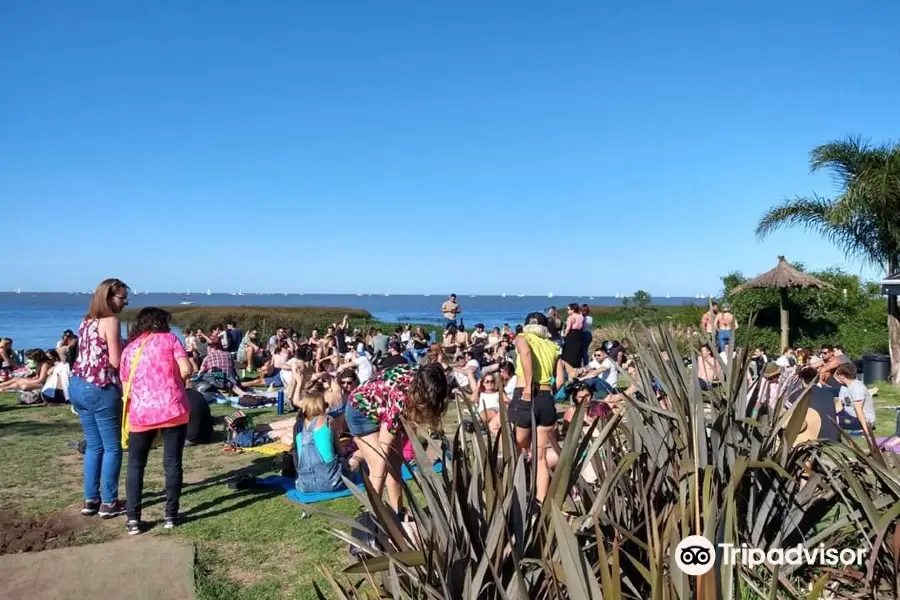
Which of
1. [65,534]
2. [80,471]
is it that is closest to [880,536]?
[65,534]

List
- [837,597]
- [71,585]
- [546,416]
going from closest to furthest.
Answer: [837,597] < [71,585] < [546,416]

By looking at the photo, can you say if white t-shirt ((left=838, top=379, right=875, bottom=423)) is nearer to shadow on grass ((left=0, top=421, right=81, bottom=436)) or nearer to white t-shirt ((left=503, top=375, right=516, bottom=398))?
white t-shirt ((left=503, top=375, right=516, bottom=398))

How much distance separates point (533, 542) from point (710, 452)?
1024mm

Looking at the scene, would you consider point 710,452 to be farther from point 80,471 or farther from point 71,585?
point 80,471

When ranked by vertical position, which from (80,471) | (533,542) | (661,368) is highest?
(661,368)

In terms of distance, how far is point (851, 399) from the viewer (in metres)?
7.56

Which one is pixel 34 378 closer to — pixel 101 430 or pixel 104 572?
pixel 101 430

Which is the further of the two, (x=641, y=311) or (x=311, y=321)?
(x=311, y=321)

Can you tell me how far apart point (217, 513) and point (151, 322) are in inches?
61.6

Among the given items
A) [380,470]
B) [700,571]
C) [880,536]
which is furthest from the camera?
[380,470]

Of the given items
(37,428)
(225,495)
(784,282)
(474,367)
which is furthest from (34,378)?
(784,282)

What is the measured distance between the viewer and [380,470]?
4324mm

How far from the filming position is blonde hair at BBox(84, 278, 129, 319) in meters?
4.71

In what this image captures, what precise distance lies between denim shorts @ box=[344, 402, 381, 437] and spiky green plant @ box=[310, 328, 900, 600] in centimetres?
178
